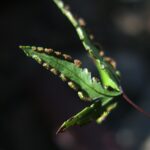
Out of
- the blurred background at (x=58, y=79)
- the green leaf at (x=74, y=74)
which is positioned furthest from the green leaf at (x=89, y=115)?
the blurred background at (x=58, y=79)

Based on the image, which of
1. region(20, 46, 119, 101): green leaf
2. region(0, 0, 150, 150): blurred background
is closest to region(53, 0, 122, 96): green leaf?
region(20, 46, 119, 101): green leaf

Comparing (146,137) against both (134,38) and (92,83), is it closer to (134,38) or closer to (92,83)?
(134,38)

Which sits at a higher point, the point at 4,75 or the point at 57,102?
the point at 4,75

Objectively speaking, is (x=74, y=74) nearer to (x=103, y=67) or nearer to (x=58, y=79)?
(x=103, y=67)

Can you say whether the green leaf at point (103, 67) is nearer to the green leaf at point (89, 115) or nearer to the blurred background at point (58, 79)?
the green leaf at point (89, 115)

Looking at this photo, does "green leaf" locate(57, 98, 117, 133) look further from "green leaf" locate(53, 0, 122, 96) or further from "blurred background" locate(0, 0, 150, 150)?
"blurred background" locate(0, 0, 150, 150)

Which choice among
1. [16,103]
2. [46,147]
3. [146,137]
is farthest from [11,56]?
[146,137]

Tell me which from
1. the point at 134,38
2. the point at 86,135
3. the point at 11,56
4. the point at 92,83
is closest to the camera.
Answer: the point at 92,83

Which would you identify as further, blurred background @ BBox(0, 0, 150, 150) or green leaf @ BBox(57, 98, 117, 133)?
blurred background @ BBox(0, 0, 150, 150)

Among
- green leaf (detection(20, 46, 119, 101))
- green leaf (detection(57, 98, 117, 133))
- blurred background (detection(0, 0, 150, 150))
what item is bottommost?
blurred background (detection(0, 0, 150, 150))
